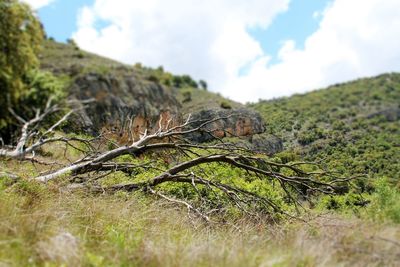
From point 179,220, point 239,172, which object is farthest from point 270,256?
point 239,172

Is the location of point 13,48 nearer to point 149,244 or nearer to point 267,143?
point 267,143

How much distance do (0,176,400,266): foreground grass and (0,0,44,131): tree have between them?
1704 cm

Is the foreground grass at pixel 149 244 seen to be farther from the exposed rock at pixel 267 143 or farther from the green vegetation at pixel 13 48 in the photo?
the green vegetation at pixel 13 48

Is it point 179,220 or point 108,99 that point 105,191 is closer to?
point 179,220

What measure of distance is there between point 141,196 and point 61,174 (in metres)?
1.20

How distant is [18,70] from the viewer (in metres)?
21.9

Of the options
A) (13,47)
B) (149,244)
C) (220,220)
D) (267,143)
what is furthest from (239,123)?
(13,47)

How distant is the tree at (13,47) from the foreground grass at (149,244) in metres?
17.0

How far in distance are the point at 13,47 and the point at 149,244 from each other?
1987cm

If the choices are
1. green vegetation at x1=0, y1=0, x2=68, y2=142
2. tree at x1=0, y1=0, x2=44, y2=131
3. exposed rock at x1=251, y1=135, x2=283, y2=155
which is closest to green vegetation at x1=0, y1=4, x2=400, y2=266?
exposed rock at x1=251, y1=135, x2=283, y2=155

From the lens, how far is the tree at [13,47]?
20734mm

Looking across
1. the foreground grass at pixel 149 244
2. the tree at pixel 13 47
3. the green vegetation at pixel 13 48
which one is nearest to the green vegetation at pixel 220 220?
the foreground grass at pixel 149 244

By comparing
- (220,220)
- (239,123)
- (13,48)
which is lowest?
(220,220)

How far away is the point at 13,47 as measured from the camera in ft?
69.5
